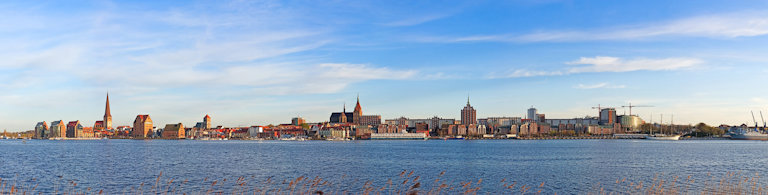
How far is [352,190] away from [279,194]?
501cm

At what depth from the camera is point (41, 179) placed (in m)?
43.2

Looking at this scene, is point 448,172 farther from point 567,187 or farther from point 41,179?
point 41,179

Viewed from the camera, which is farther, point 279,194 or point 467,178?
point 467,178

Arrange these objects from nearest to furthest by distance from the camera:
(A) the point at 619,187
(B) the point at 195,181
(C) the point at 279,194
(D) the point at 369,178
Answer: (C) the point at 279,194, (A) the point at 619,187, (B) the point at 195,181, (D) the point at 369,178

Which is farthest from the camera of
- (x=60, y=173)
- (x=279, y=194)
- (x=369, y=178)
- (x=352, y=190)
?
(x=60, y=173)

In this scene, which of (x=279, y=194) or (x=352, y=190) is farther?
(x=352, y=190)

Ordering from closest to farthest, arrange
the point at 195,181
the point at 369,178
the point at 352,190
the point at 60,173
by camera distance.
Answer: the point at 352,190
the point at 195,181
the point at 369,178
the point at 60,173

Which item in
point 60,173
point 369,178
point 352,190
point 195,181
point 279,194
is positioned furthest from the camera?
point 60,173

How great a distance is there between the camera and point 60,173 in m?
48.5

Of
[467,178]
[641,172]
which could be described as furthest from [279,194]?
[641,172]

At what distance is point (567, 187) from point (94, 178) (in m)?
34.6

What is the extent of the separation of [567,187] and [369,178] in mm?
14926

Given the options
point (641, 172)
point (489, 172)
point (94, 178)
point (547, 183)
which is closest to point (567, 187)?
point (547, 183)

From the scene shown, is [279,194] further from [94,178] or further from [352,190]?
[94,178]
